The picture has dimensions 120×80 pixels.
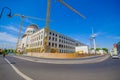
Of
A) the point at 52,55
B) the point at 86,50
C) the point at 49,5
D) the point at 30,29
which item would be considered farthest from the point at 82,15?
the point at 30,29

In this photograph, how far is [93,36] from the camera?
259ft

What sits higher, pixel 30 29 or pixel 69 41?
pixel 30 29

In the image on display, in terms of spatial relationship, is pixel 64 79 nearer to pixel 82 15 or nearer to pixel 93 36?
pixel 82 15

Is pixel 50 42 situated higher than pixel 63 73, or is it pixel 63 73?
pixel 50 42

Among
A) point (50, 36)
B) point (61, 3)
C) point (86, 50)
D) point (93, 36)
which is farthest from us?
point (93, 36)

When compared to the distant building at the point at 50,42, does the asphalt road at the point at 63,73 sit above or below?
below

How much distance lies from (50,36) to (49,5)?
65.9 feet

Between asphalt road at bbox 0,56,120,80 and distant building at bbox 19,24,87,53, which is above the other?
distant building at bbox 19,24,87,53

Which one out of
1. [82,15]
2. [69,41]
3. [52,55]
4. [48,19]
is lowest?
[52,55]

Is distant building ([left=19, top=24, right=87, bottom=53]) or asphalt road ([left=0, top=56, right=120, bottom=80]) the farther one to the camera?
distant building ([left=19, top=24, right=87, bottom=53])

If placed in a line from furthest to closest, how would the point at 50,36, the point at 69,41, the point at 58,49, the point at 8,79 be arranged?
the point at 69,41, the point at 58,49, the point at 50,36, the point at 8,79

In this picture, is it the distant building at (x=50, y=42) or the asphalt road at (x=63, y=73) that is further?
the distant building at (x=50, y=42)

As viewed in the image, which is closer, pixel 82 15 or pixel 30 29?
pixel 82 15

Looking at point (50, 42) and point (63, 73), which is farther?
point (50, 42)
